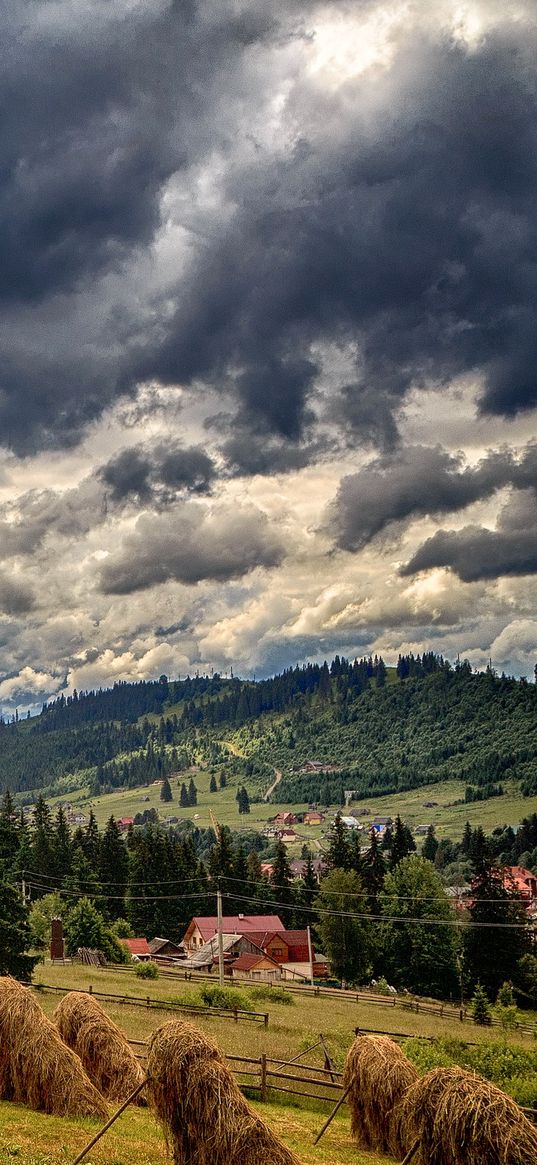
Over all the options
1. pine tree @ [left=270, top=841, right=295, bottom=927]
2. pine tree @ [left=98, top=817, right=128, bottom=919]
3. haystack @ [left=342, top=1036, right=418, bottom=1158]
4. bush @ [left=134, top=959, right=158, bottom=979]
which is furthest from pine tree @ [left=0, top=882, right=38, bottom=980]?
pine tree @ [left=270, top=841, right=295, bottom=927]

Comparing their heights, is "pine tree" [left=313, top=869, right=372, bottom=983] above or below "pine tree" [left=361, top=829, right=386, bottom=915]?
below

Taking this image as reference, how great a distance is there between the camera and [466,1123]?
51.1 feet

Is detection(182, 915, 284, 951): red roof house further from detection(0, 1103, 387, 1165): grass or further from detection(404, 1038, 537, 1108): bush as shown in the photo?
detection(0, 1103, 387, 1165): grass

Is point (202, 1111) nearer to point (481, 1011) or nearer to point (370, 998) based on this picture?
point (481, 1011)

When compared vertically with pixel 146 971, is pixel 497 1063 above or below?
above

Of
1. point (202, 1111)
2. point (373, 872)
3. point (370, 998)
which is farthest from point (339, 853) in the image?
point (202, 1111)

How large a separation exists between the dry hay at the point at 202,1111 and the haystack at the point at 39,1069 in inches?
238

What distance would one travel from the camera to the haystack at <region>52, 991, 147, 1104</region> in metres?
23.5

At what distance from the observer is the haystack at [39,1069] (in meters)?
21.8

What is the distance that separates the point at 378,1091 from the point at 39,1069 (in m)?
→ 9.06

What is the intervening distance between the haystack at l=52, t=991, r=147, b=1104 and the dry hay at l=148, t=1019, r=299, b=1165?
726 centimetres

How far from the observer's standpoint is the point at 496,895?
261 feet

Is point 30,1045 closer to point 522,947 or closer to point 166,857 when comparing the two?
point 522,947

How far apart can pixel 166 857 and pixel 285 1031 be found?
56.5 m
